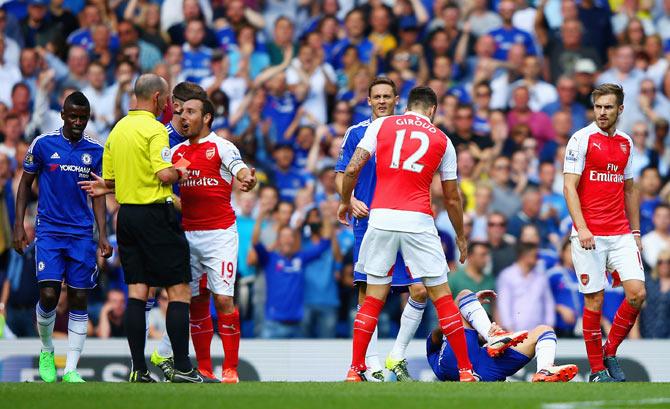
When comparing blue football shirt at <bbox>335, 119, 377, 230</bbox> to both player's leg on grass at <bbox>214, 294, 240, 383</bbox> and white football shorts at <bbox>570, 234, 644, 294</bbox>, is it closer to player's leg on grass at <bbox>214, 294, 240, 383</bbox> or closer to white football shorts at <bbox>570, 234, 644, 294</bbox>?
player's leg on grass at <bbox>214, 294, 240, 383</bbox>

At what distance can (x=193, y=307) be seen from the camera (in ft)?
36.7

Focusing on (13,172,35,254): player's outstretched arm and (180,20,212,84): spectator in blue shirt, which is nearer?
(13,172,35,254): player's outstretched arm

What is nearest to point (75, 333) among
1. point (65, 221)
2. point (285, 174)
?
point (65, 221)

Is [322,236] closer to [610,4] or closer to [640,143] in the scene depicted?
[640,143]

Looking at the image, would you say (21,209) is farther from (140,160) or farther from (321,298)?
(321,298)

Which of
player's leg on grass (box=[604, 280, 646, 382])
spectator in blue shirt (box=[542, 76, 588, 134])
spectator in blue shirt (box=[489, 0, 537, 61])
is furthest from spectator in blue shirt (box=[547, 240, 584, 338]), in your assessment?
player's leg on grass (box=[604, 280, 646, 382])

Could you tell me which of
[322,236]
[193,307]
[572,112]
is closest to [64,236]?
[193,307]

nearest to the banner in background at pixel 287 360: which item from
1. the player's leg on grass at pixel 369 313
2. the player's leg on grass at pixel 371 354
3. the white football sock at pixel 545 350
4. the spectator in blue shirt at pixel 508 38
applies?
the player's leg on grass at pixel 371 354

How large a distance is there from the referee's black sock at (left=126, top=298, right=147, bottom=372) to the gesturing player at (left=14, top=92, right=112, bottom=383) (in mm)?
1142

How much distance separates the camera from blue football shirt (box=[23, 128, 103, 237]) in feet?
37.2

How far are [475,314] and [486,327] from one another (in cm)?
19

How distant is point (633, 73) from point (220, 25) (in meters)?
6.77

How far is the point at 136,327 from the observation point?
1026cm

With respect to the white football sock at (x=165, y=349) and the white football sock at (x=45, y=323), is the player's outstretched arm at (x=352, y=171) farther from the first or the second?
the white football sock at (x=45, y=323)
